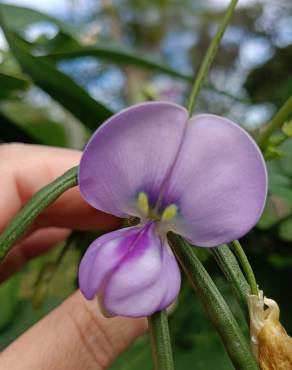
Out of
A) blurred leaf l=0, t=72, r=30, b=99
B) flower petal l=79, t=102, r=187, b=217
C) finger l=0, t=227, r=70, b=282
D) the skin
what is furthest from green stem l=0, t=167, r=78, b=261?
finger l=0, t=227, r=70, b=282

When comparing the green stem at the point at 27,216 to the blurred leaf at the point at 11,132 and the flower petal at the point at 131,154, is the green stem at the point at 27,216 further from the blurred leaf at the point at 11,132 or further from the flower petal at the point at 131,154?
the blurred leaf at the point at 11,132

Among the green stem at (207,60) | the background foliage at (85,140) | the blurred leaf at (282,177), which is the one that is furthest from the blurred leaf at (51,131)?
the green stem at (207,60)

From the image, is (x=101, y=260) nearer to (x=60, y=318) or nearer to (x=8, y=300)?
(x=60, y=318)

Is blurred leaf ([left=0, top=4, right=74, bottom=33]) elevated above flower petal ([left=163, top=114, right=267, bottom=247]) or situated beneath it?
situated beneath

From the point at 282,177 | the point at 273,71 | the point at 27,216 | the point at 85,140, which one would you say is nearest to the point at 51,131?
the point at 85,140

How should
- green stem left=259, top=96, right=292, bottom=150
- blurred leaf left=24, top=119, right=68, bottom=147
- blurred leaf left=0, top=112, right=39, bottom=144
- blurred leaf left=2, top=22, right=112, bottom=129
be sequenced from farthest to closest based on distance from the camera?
blurred leaf left=24, top=119, right=68, bottom=147 < blurred leaf left=0, top=112, right=39, bottom=144 < blurred leaf left=2, top=22, right=112, bottom=129 < green stem left=259, top=96, right=292, bottom=150

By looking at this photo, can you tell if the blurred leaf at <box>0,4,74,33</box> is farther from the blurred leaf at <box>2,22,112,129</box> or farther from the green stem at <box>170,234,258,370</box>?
the green stem at <box>170,234,258,370</box>
